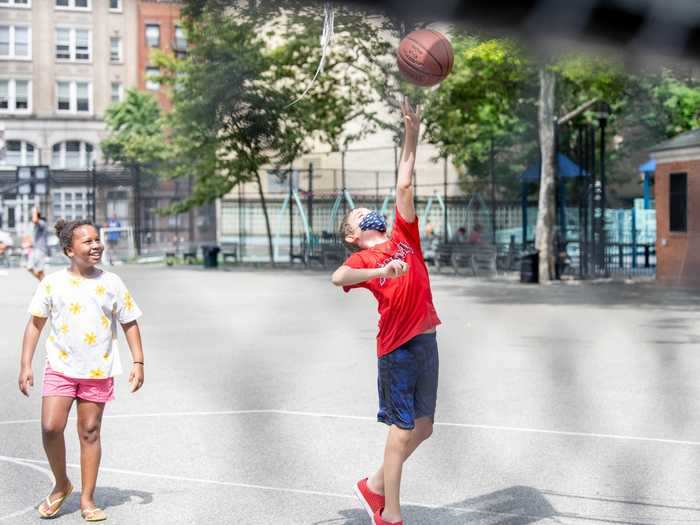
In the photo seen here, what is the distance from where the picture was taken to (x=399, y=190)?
3.33 metres

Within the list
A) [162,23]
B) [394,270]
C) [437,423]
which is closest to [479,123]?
[437,423]

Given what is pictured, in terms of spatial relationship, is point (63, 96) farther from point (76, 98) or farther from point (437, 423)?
point (437, 423)

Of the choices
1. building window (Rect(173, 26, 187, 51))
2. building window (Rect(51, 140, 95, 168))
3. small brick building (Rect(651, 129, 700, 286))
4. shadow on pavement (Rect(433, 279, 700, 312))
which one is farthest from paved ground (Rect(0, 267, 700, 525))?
building window (Rect(173, 26, 187, 51))

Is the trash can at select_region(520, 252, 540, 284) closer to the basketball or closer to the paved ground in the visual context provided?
the paved ground

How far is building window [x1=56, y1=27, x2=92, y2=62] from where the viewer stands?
907 millimetres

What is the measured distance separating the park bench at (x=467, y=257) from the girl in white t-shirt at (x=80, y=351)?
15.2 m

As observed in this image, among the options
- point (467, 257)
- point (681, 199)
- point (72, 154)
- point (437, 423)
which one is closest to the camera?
point (681, 199)

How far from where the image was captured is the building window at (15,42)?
29.1 inches

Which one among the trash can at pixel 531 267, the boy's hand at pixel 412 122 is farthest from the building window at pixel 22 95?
the trash can at pixel 531 267

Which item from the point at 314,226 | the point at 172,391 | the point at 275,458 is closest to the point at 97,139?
the point at 275,458

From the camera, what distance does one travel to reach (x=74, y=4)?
0.76m

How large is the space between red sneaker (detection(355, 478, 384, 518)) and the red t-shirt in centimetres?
48

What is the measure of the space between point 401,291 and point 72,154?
1967 millimetres

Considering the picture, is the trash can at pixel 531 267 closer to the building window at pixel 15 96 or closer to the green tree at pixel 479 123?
the green tree at pixel 479 123
